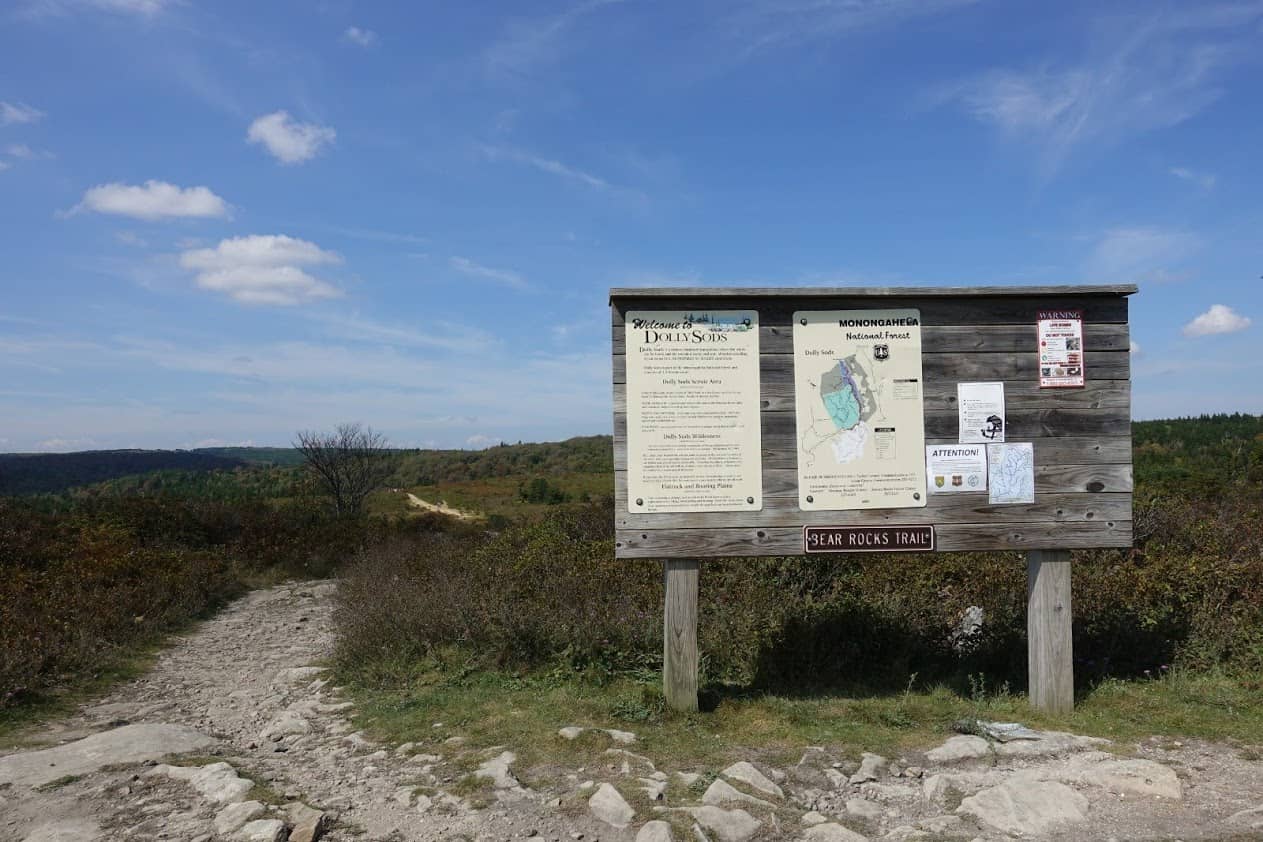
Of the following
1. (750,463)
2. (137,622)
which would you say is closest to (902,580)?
(750,463)

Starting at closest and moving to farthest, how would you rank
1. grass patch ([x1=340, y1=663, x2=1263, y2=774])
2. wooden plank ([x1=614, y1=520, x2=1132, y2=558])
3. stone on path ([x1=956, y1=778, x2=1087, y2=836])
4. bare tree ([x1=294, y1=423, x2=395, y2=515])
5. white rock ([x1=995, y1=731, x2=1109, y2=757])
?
stone on path ([x1=956, y1=778, x2=1087, y2=836]), white rock ([x1=995, y1=731, x2=1109, y2=757]), grass patch ([x1=340, y1=663, x2=1263, y2=774]), wooden plank ([x1=614, y1=520, x2=1132, y2=558]), bare tree ([x1=294, y1=423, x2=395, y2=515])

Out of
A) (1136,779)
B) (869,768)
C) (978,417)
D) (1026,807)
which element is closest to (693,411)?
(978,417)

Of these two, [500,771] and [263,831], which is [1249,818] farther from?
[263,831]

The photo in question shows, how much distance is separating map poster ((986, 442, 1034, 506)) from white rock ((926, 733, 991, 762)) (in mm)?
1644

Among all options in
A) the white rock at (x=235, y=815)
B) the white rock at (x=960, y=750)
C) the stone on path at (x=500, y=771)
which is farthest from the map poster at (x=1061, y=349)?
the white rock at (x=235, y=815)

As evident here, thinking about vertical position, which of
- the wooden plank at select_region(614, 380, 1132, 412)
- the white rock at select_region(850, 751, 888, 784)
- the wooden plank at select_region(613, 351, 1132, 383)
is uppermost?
the wooden plank at select_region(613, 351, 1132, 383)

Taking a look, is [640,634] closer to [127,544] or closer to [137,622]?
[137,622]

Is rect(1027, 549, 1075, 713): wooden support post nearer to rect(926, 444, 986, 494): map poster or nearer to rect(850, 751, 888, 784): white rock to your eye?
rect(926, 444, 986, 494): map poster

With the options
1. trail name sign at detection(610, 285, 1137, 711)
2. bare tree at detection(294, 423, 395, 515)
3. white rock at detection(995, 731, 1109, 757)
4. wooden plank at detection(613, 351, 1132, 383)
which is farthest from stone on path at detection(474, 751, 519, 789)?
bare tree at detection(294, 423, 395, 515)

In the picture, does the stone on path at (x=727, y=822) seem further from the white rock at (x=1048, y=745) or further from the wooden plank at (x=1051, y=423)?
the wooden plank at (x=1051, y=423)

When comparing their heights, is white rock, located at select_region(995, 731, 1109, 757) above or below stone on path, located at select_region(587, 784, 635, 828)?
below

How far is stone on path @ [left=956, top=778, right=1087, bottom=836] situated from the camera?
4.03 m

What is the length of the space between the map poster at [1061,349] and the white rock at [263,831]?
5476 mm

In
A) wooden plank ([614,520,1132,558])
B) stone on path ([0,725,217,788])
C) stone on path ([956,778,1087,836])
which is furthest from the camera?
wooden plank ([614,520,1132,558])
